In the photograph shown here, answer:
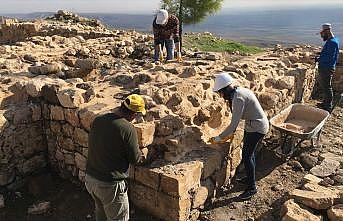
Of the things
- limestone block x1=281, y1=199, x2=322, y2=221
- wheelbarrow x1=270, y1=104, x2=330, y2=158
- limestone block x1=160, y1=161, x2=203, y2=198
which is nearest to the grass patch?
wheelbarrow x1=270, y1=104, x2=330, y2=158

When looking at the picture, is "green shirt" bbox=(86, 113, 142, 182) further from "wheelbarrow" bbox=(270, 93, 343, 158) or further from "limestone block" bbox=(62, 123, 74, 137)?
"wheelbarrow" bbox=(270, 93, 343, 158)

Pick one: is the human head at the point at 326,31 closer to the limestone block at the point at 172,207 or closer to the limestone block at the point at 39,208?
the limestone block at the point at 172,207

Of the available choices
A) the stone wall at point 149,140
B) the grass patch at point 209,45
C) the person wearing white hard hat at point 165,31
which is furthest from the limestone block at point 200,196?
the grass patch at point 209,45

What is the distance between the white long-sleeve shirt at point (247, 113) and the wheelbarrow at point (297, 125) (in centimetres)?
129

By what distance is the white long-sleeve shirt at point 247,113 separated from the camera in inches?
235

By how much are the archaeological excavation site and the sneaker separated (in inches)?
3.9

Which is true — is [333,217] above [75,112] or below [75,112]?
below

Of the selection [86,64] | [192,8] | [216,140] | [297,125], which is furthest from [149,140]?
[192,8]

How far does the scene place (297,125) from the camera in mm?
8352

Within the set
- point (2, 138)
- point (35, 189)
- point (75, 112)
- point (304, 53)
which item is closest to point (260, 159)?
point (75, 112)

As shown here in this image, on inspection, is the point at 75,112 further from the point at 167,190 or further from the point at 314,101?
the point at 314,101

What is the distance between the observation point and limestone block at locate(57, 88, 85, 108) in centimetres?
657

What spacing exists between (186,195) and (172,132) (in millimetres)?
1089

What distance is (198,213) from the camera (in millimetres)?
6051
